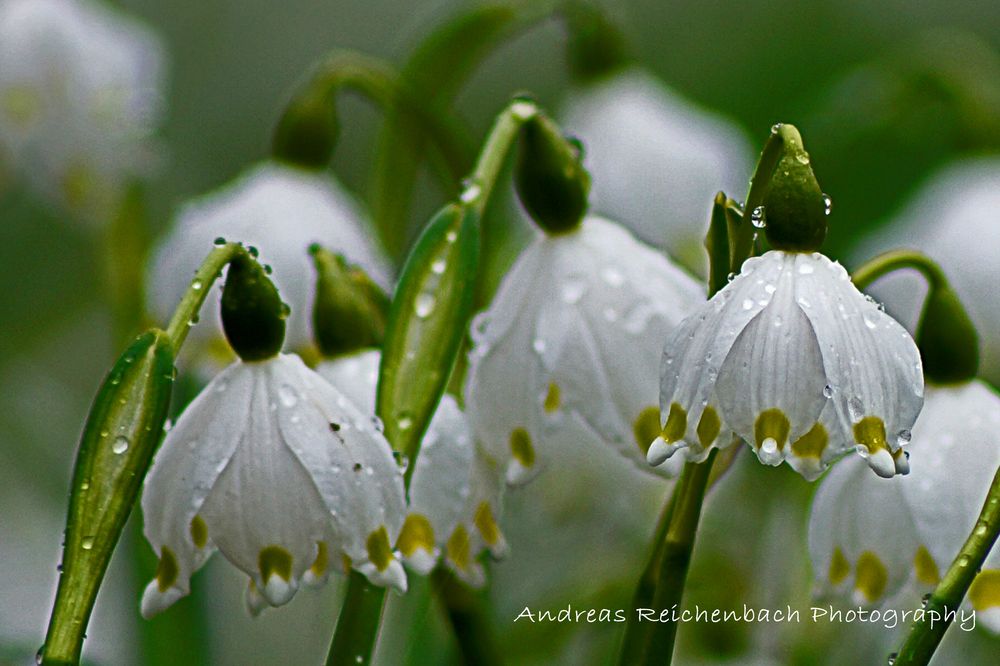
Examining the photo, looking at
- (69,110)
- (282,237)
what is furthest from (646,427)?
(69,110)

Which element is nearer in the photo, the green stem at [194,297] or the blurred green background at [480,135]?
the green stem at [194,297]

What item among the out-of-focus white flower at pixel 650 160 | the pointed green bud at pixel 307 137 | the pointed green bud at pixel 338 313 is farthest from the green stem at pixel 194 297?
the out-of-focus white flower at pixel 650 160

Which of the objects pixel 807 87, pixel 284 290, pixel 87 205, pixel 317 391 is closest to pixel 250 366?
pixel 317 391

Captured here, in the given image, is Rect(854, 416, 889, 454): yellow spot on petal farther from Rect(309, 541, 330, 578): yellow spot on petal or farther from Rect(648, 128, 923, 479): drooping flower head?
Rect(309, 541, 330, 578): yellow spot on petal

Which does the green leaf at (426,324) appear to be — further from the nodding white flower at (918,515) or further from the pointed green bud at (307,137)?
the pointed green bud at (307,137)

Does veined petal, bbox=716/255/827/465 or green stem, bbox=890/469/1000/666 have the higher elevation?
veined petal, bbox=716/255/827/465

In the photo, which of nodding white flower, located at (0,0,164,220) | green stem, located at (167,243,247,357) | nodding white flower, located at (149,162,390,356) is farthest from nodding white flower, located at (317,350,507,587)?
nodding white flower, located at (0,0,164,220)

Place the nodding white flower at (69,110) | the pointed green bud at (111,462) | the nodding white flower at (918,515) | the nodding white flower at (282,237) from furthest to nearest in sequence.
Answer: the nodding white flower at (69,110) < the nodding white flower at (282,237) < the nodding white flower at (918,515) < the pointed green bud at (111,462)
